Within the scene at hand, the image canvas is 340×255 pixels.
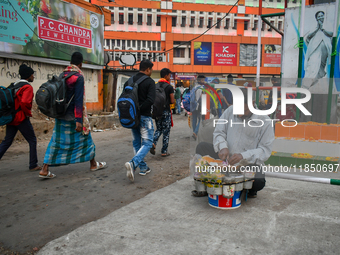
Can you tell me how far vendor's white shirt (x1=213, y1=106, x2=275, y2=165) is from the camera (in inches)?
118

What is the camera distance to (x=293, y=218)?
2912mm

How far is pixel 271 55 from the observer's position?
1687 inches

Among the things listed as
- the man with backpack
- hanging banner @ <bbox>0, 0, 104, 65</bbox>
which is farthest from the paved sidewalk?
hanging banner @ <bbox>0, 0, 104, 65</bbox>

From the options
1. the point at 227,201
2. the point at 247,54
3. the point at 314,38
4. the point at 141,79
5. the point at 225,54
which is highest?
the point at 247,54

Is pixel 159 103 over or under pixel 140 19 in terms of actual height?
under

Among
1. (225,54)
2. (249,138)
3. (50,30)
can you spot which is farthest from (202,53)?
(249,138)

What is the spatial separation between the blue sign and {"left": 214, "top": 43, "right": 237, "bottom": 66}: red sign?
1017mm

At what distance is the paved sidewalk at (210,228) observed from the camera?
234cm

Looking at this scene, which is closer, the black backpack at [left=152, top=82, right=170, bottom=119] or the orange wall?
the black backpack at [left=152, top=82, right=170, bottom=119]

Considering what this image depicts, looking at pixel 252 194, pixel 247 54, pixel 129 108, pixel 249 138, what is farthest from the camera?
pixel 247 54

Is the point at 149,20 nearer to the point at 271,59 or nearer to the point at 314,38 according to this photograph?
the point at 271,59

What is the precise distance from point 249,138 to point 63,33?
819 cm

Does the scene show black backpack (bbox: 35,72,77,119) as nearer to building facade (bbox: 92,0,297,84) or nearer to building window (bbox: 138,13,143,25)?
building facade (bbox: 92,0,297,84)

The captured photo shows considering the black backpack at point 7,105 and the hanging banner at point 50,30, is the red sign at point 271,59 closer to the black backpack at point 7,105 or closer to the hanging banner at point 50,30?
the hanging banner at point 50,30
